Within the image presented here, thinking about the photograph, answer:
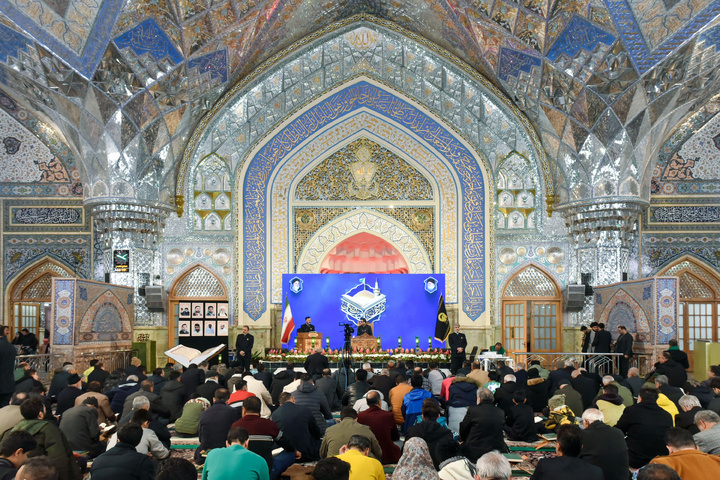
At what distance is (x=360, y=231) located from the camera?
59.0 feet

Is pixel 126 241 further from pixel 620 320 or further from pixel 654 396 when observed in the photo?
pixel 654 396

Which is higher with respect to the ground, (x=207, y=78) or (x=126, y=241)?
(x=207, y=78)

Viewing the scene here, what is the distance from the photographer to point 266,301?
56.9 ft

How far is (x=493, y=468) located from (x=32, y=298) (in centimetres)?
1531

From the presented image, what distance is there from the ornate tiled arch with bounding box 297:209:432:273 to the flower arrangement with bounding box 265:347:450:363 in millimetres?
2620

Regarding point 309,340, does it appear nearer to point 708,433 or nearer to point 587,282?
point 587,282

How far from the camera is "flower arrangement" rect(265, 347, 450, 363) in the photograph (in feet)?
48.4

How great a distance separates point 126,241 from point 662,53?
11.3 metres

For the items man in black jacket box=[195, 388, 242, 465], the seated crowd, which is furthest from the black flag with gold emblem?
man in black jacket box=[195, 388, 242, 465]

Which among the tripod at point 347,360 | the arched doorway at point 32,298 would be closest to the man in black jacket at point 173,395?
the tripod at point 347,360

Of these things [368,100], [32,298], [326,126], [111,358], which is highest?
[368,100]

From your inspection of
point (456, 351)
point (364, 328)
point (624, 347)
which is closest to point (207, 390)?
point (456, 351)

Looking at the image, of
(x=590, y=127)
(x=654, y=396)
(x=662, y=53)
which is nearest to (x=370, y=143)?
(x=590, y=127)

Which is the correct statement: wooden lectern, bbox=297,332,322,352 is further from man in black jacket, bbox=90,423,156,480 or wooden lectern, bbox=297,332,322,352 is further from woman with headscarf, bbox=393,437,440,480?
man in black jacket, bbox=90,423,156,480
